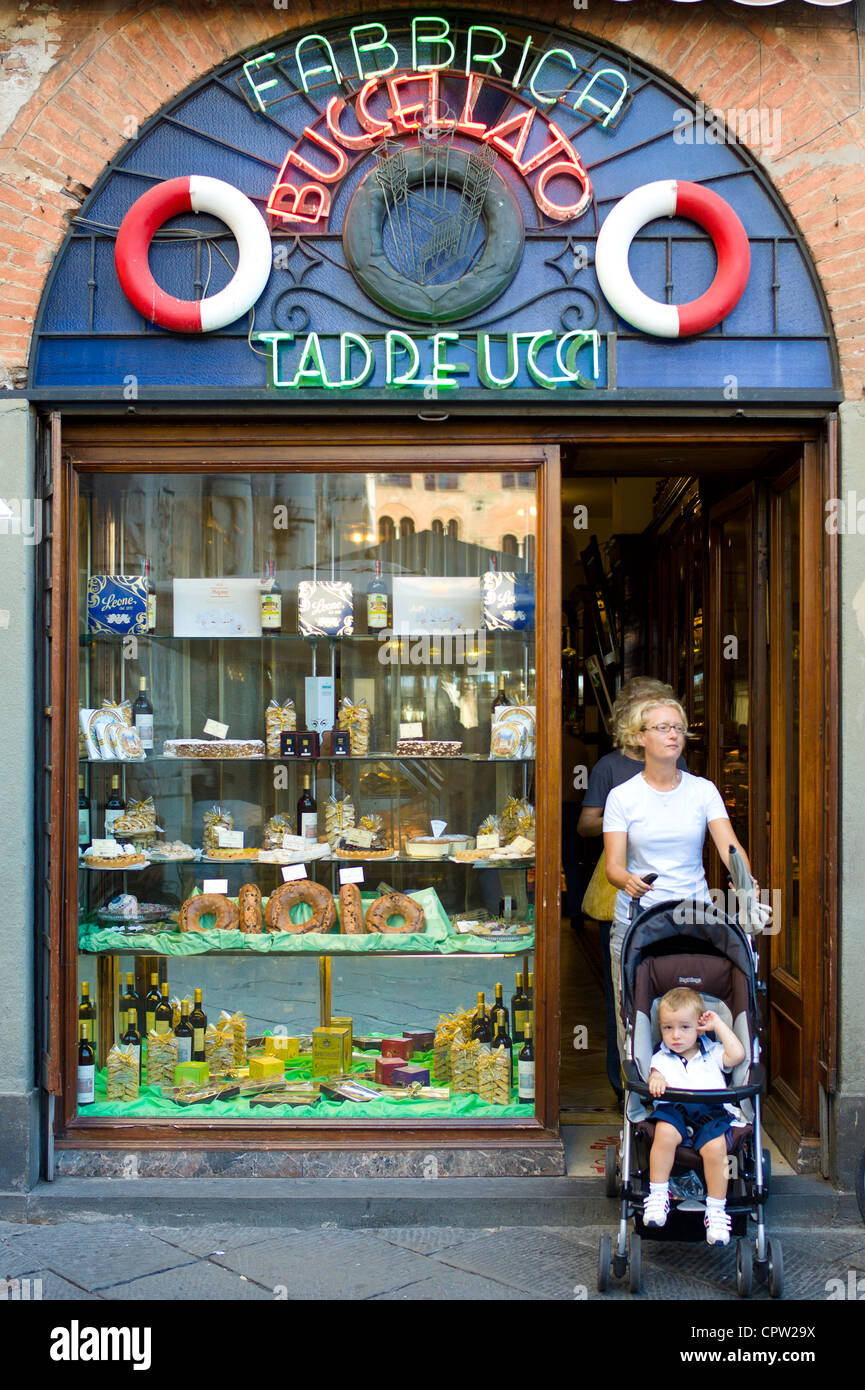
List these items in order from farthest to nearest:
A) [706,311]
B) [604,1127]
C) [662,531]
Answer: [662,531]
[604,1127]
[706,311]

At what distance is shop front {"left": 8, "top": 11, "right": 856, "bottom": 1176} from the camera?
4934 mm

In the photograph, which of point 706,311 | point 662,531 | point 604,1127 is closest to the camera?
point 706,311

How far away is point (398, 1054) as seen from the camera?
18.4ft

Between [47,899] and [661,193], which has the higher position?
[661,193]

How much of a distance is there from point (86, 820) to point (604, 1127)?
2958 millimetres

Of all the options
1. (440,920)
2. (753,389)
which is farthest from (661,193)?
(440,920)

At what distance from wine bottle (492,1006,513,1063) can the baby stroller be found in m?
1.15

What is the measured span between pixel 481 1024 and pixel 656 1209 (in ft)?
5.66

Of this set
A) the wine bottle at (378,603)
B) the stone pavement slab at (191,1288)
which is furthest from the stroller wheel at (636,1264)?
the wine bottle at (378,603)

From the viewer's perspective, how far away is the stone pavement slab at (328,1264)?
13.7 ft

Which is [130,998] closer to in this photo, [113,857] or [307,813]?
[113,857]

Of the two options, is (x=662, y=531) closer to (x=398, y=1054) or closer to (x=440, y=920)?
(x=440, y=920)

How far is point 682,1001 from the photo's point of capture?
13.6 feet

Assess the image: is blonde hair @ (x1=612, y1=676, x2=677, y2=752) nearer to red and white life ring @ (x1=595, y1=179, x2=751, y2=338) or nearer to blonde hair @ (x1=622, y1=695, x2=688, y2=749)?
blonde hair @ (x1=622, y1=695, x2=688, y2=749)
